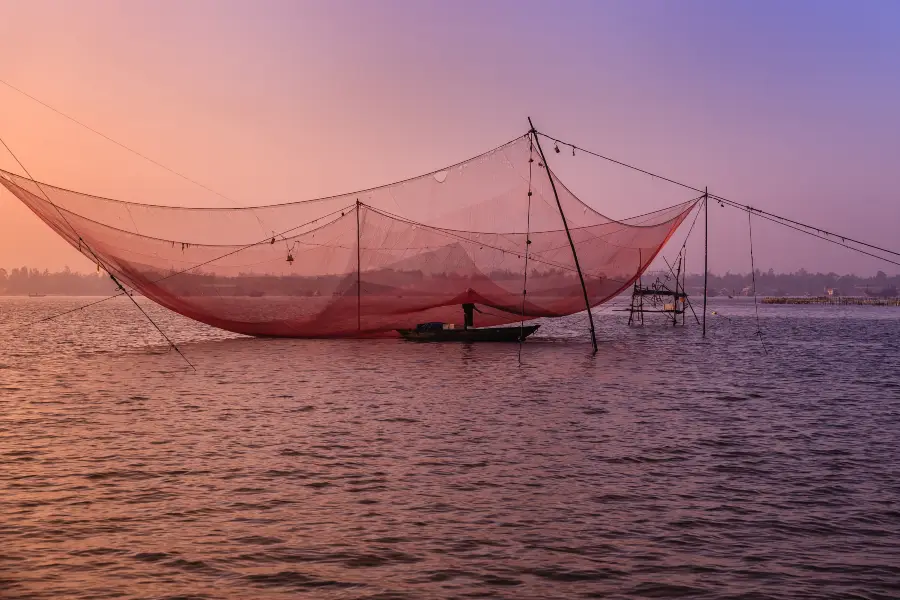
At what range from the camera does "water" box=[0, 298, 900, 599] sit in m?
6.91

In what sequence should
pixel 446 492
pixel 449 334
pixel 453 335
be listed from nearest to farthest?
pixel 446 492
pixel 449 334
pixel 453 335

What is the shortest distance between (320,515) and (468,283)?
876 inches

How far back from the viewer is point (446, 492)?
32.7 feet

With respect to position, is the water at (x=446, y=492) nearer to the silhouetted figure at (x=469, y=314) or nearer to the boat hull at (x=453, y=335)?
the boat hull at (x=453, y=335)

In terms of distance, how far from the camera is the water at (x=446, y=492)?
6910mm

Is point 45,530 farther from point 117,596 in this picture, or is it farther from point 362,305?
point 362,305

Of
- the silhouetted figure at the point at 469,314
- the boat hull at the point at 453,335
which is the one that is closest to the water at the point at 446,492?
the boat hull at the point at 453,335

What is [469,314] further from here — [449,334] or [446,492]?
[446,492]

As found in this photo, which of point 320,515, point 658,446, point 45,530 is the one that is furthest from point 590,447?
point 45,530

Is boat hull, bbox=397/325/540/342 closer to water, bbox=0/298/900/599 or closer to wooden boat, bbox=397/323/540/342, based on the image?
wooden boat, bbox=397/323/540/342

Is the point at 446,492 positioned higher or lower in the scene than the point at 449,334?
lower

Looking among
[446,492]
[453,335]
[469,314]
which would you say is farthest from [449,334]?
[446,492]

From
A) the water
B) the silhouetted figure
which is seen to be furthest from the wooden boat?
the water

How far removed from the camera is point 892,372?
2875 cm
